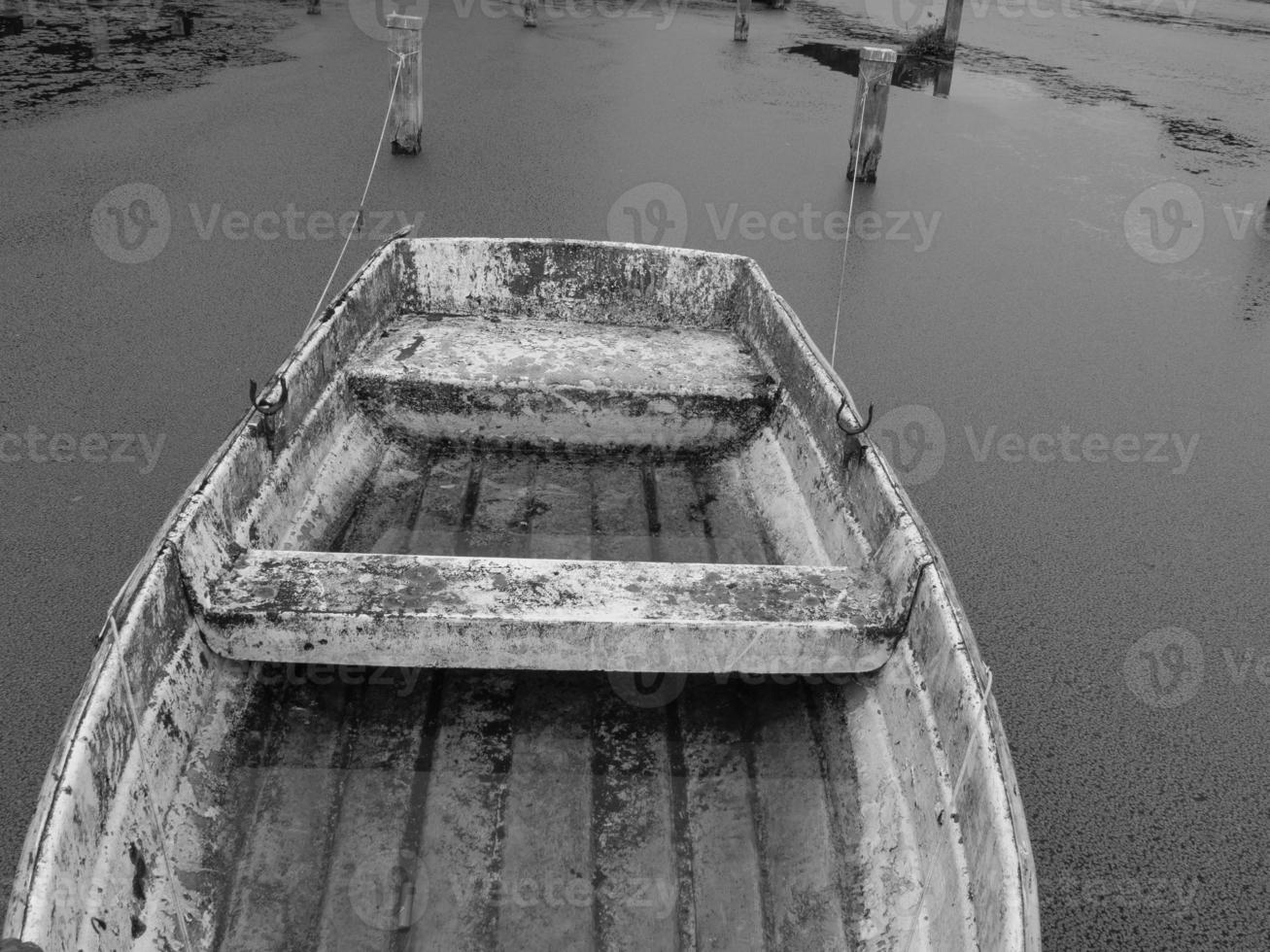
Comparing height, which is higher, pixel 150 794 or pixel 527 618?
pixel 527 618

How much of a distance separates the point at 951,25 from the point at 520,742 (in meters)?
10.9

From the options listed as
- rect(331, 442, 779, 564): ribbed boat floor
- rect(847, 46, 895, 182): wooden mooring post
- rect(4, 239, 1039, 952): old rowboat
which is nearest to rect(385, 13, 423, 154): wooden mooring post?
rect(847, 46, 895, 182): wooden mooring post

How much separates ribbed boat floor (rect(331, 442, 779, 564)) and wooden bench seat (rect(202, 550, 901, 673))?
54cm

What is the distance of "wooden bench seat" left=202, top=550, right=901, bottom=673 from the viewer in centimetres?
175

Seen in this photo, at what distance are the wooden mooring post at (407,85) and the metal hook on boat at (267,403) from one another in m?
4.11

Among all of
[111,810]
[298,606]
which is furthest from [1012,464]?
[111,810]

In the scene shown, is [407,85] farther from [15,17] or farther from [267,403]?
[15,17]

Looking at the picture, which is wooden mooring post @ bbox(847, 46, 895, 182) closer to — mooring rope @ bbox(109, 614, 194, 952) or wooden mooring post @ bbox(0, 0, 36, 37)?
mooring rope @ bbox(109, 614, 194, 952)

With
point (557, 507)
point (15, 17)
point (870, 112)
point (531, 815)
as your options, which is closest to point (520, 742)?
point (531, 815)

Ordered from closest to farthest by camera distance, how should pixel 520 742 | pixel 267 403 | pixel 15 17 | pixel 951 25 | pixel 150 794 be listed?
pixel 150 794, pixel 520 742, pixel 267 403, pixel 15 17, pixel 951 25

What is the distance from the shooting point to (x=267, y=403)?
2.18 m

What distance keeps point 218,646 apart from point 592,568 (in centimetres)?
67

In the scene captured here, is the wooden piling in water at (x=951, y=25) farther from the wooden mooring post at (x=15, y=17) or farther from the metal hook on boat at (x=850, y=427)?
the metal hook on boat at (x=850, y=427)

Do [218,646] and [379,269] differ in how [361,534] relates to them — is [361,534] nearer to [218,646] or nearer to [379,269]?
[218,646]
